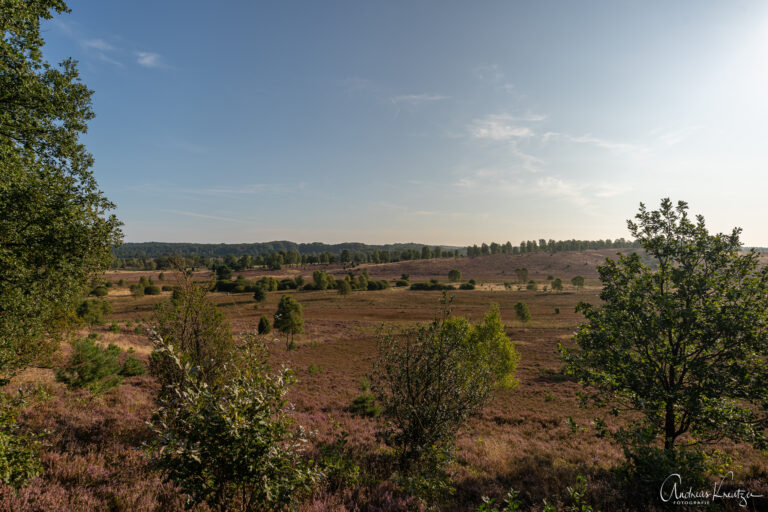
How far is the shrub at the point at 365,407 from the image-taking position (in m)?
17.2

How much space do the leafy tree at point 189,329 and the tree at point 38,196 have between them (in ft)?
10.2

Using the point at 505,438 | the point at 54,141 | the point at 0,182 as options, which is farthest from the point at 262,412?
the point at 505,438

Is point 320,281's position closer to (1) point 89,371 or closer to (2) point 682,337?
(1) point 89,371

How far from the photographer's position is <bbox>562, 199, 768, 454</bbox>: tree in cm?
815

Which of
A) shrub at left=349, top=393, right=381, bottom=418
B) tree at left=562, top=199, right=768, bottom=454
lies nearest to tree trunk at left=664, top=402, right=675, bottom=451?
tree at left=562, top=199, right=768, bottom=454

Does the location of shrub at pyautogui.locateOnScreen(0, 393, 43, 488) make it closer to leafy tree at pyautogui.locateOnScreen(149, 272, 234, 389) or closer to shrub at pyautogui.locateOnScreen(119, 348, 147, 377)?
leafy tree at pyautogui.locateOnScreen(149, 272, 234, 389)

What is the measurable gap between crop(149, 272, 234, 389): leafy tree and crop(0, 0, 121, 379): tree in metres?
3.12

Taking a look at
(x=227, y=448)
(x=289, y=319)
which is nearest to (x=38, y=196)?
(x=227, y=448)

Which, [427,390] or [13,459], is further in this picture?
[427,390]

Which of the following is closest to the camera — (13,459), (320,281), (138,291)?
(13,459)

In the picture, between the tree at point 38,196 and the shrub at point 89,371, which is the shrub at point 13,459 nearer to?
the tree at point 38,196

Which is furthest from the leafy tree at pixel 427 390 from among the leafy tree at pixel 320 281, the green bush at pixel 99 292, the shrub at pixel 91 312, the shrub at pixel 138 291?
the shrub at pixel 138 291

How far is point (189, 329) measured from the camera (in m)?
9.91

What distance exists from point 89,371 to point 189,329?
9033 mm
